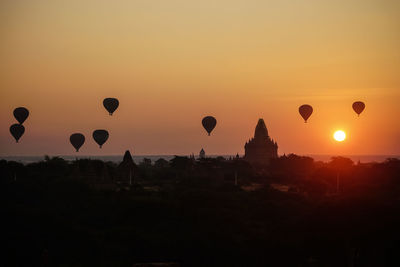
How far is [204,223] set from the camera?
48375mm

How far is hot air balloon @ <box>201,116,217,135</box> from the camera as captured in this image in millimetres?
116688

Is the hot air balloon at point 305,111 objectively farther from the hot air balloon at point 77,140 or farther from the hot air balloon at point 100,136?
the hot air balloon at point 77,140

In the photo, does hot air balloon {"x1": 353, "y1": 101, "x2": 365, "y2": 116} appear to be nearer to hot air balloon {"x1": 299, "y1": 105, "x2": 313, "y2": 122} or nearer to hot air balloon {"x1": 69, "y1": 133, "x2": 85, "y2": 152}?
hot air balloon {"x1": 299, "y1": 105, "x2": 313, "y2": 122}

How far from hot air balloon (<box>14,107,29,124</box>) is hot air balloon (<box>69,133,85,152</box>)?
78.1 ft

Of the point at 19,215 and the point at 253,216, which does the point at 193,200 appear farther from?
the point at 19,215

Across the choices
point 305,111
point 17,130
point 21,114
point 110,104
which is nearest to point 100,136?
point 17,130

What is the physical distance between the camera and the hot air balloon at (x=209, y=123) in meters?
117

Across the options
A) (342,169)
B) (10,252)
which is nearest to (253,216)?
(10,252)

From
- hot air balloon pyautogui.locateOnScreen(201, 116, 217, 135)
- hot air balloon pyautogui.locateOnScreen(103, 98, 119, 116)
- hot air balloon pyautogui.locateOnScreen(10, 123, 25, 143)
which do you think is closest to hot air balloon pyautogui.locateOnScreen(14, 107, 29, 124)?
hot air balloon pyautogui.locateOnScreen(10, 123, 25, 143)

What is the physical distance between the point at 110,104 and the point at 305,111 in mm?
30526

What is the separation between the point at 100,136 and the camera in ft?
390

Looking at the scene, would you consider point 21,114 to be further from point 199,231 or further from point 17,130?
point 199,231

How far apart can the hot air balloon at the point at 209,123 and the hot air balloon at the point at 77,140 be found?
2354 cm

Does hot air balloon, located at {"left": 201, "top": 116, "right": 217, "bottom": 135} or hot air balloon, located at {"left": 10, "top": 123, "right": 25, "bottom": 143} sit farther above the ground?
hot air balloon, located at {"left": 201, "top": 116, "right": 217, "bottom": 135}
